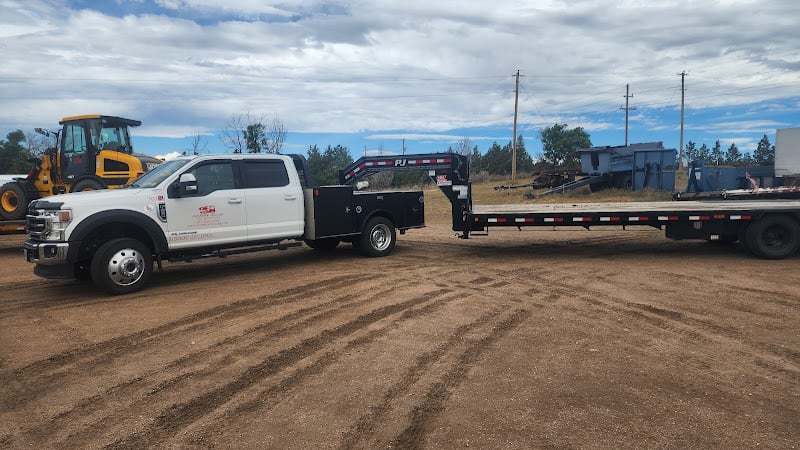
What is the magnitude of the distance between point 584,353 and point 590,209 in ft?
21.9

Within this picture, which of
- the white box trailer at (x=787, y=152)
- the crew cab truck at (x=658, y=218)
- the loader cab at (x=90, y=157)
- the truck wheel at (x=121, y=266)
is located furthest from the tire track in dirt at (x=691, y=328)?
the white box trailer at (x=787, y=152)

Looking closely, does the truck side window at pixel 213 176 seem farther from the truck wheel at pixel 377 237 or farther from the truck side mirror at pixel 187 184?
the truck wheel at pixel 377 237

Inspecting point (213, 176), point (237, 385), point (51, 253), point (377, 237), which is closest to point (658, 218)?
point (377, 237)

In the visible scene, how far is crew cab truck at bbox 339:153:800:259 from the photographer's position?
35.0ft

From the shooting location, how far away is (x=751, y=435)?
3.71m

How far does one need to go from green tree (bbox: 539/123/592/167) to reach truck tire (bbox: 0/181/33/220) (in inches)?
1793

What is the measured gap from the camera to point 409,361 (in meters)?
5.20

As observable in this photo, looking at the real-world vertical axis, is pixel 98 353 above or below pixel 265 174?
below

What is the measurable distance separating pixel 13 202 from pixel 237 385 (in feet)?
37.0

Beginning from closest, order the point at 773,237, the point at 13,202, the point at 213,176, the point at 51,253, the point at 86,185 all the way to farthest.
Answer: the point at 51,253, the point at 213,176, the point at 773,237, the point at 13,202, the point at 86,185

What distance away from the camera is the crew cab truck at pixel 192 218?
25.9 feet

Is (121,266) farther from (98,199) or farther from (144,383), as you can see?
(144,383)

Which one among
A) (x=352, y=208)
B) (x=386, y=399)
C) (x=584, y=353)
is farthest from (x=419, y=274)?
(x=386, y=399)

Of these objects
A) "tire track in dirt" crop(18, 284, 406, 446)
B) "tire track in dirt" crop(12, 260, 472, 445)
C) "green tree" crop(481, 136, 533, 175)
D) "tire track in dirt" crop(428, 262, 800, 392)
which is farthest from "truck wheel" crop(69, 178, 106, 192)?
"green tree" crop(481, 136, 533, 175)
